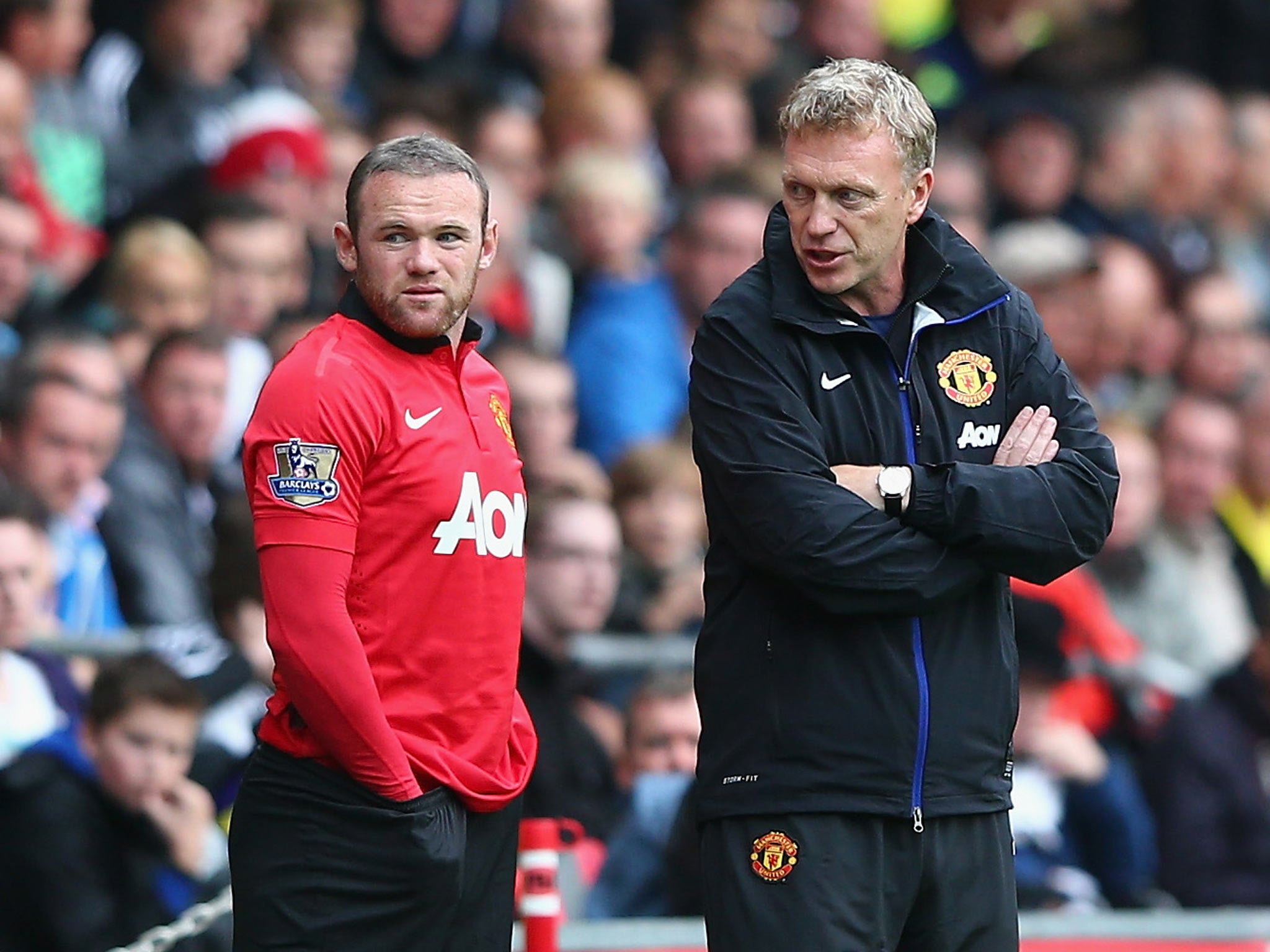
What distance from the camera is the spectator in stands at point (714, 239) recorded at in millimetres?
9305

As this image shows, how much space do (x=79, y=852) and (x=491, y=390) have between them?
2.27 meters

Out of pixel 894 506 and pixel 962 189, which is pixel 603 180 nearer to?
pixel 962 189

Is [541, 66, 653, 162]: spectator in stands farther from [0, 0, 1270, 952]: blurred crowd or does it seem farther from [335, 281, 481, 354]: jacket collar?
[335, 281, 481, 354]: jacket collar

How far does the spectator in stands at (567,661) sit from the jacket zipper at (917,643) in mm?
2654

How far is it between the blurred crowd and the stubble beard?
227 cm

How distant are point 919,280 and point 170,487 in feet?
12.8

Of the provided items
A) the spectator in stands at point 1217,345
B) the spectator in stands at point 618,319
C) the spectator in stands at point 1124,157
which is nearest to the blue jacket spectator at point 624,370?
the spectator in stands at point 618,319

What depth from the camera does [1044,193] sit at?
11367mm

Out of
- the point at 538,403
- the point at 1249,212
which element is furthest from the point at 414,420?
the point at 1249,212

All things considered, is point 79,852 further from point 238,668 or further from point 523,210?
point 523,210

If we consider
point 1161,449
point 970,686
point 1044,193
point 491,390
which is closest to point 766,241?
point 491,390

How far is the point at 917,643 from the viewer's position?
404cm

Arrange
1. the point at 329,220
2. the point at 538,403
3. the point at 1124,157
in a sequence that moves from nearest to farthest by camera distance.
Result: the point at 538,403, the point at 329,220, the point at 1124,157

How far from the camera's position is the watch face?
159 inches
